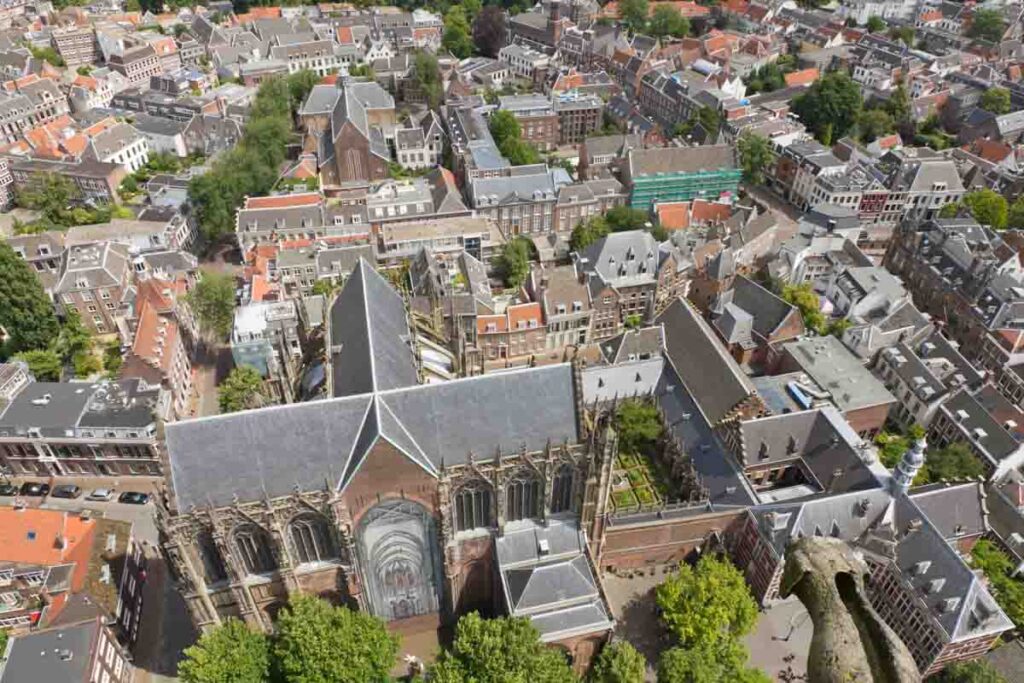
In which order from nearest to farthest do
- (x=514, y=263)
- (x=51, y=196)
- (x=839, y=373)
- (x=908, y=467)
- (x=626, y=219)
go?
(x=908, y=467)
(x=839, y=373)
(x=514, y=263)
(x=626, y=219)
(x=51, y=196)

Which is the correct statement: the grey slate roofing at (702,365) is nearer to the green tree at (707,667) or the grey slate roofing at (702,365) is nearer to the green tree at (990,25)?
the green tree at (707,667)

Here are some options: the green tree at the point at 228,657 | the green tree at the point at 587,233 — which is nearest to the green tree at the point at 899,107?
the green tree at the point at 587,233

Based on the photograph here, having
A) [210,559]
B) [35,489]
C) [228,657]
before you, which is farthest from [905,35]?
[35,489]

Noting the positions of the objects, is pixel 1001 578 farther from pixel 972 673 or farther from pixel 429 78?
pixel 429 78

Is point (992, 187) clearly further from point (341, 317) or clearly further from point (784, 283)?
point (341, 317)

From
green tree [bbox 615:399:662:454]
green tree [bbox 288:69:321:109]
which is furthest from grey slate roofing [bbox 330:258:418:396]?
green tree [bbox 288:69:321:109]

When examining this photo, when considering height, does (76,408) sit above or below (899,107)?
below
